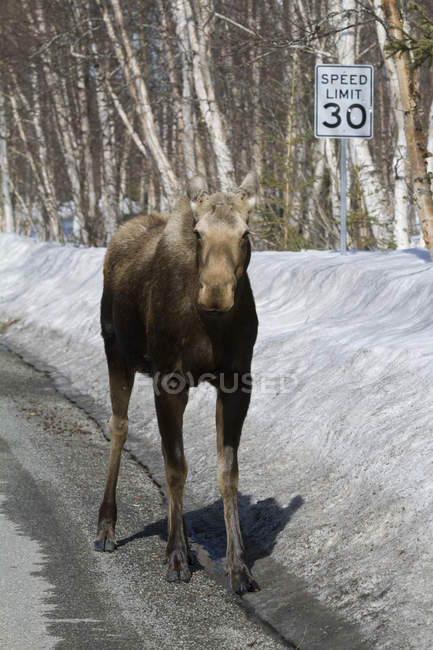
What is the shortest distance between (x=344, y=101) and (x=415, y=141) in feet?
6.85

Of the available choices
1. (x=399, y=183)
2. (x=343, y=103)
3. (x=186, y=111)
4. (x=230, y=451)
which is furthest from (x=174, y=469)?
(x=186, y=111)

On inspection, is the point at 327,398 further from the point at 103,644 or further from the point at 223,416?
the point at 103,644

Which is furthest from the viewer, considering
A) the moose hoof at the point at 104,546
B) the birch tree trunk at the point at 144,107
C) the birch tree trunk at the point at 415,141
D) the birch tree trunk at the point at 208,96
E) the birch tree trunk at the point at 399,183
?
the birch tree trunk at the point at 144,107

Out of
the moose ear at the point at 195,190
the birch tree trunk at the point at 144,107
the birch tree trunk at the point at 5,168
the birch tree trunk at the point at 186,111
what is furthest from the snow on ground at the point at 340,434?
the birch tree trunk at the point at 5,168

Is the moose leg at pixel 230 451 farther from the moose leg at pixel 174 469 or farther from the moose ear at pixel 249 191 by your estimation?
the moose ear at pixel 249 191

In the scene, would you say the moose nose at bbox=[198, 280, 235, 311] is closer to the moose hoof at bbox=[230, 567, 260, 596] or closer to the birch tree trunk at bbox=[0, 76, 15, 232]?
the moose hoof at bbox=[230, 567, 260, 596]

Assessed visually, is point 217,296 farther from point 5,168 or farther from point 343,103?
point 5,168

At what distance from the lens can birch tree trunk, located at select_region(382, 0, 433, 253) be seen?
1105cm

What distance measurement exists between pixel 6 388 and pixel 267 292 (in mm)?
3333

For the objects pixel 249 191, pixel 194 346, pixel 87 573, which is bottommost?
pixel 87 573

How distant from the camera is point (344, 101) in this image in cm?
1287

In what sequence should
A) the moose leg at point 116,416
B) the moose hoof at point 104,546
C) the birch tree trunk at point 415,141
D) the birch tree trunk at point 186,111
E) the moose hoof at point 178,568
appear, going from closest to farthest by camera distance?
the moose hoof at point 178,568 < the moose hoof at point 104,546 < the moose leg at point 116,416 < the birch tree trunk at point 415,141 < the birch tree trunk at point 186,111

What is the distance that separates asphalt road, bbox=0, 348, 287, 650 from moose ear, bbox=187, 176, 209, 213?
1.96 meters

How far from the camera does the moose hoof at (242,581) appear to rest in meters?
5.03
